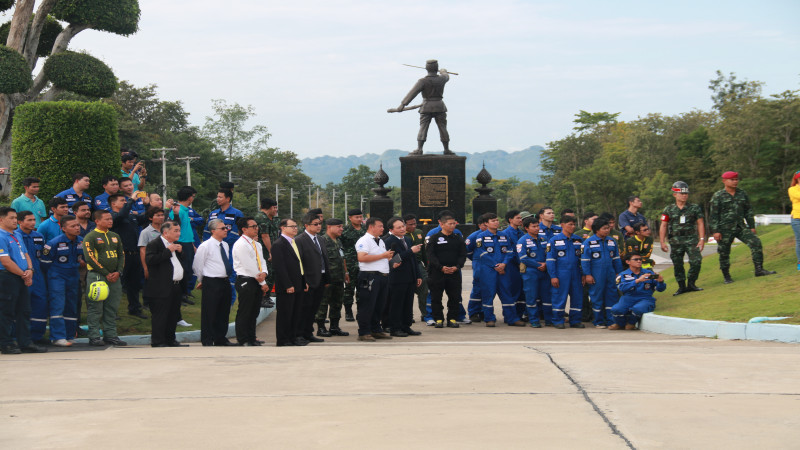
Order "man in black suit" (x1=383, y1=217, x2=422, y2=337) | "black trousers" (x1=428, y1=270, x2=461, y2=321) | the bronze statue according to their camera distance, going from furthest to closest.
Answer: the bronze statue < "black trousers" (x1=428, y1=270, x2=461, y2=321) < "man in black suit" (x1=383, y1=217, x2=422, y2=337)

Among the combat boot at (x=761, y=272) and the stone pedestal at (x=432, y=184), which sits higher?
the stone pedestal at (x=432, y=184)

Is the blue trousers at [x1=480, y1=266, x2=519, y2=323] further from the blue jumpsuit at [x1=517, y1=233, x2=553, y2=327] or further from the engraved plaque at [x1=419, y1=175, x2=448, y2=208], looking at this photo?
the engraved plaque at [x1=419, y1=175, x2=448, y2=208]

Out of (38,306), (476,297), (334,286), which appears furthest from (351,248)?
(38,306)

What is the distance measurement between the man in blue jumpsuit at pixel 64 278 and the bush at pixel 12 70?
494 inches

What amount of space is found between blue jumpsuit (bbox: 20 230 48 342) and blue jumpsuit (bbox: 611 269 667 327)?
7.63 meters

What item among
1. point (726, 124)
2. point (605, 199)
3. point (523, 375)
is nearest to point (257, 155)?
point (605, 199)

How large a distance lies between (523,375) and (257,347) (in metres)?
3.82

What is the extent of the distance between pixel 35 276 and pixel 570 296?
7.47m

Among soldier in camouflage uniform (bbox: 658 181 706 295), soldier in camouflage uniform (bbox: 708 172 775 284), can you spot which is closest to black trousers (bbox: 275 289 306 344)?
soldier in camouflage uniform (bbox: 658 181 706 295)

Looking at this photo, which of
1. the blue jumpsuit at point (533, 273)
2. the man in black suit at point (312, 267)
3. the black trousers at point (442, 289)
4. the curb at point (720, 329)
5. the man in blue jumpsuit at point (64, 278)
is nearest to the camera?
the curb at point (720, 329)

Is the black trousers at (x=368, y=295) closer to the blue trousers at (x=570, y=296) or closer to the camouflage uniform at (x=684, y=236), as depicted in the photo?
the blue trousers at (x=570, y=296)

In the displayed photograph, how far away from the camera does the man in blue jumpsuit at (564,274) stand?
12062mm

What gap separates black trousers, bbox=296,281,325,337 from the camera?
10.0 m

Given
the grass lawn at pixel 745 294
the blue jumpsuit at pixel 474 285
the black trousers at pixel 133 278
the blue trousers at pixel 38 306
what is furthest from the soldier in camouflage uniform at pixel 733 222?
the blue trousers at pixel 38 306
